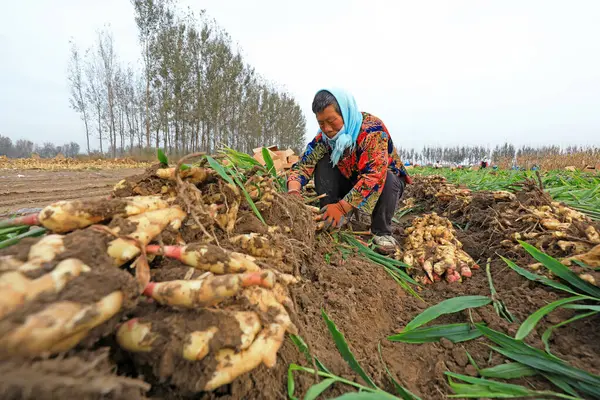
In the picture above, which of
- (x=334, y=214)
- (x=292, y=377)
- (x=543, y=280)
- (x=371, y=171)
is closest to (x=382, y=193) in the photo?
(x=371, y=171)

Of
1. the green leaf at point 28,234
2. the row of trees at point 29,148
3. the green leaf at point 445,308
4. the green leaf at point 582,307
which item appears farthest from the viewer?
the row of trees at point 29,148

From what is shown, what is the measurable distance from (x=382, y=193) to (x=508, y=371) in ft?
4.55

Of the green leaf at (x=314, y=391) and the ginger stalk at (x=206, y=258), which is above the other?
the ginger stalk at (x=206, y=258)

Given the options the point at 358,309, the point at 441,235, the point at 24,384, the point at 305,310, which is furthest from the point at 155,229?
the point at 441,235

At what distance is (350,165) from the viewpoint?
7.50 feet

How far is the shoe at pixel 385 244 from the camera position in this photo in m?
2.04

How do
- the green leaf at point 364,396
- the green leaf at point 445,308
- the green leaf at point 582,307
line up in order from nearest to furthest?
the green leaf at point 364,396, the green leaf at point 582,307, the green leaf at point 445,308

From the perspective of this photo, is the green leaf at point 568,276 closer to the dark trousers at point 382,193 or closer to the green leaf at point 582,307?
the green leaf at point 582,307

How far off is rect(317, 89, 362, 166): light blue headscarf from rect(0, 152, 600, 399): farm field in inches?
24.4

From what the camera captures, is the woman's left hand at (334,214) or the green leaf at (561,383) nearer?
the green leaf at (561,383)

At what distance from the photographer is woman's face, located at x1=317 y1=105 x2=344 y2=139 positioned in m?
1.97

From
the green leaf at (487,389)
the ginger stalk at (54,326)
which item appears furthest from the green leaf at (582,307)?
the ginger stalk at (54,326)

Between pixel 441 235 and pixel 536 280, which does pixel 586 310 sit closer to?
pixel 536 280

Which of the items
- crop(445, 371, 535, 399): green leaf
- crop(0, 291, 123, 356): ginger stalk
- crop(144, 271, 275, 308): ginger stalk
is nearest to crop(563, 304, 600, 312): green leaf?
crop(445, 371, 535, 399): green leaf
